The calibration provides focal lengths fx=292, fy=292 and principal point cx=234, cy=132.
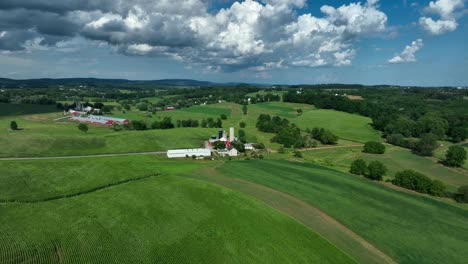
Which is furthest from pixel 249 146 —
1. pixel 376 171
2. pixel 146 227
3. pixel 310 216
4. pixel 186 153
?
pixel 146 227

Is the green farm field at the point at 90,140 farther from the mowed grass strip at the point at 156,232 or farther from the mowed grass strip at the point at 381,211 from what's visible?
the mowed grass strip at the point at 156,232

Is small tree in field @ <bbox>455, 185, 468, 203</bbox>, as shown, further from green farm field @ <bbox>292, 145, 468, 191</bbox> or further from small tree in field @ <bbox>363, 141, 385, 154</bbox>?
small tree in field @ <bbox>363, 141, 385, 154</bbox>

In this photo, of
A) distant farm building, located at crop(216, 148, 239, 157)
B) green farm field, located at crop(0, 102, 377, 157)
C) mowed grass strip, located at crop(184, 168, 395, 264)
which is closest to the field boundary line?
mowed grass strip, located at crop(184, 168, 395, 264)

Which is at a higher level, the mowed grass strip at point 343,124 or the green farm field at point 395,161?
the mowed grass strip at point 343,124

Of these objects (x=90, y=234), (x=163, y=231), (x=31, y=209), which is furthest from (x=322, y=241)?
(x=31, y=209)

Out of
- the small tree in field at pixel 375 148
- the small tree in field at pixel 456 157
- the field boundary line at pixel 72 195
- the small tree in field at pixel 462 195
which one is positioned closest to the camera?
the field boundary line at pixel 72 195

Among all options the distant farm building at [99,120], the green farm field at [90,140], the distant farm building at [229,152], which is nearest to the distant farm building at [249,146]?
the green farm field at [90,140]

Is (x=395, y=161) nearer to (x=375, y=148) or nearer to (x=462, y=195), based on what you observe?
(x=375, y=148)
